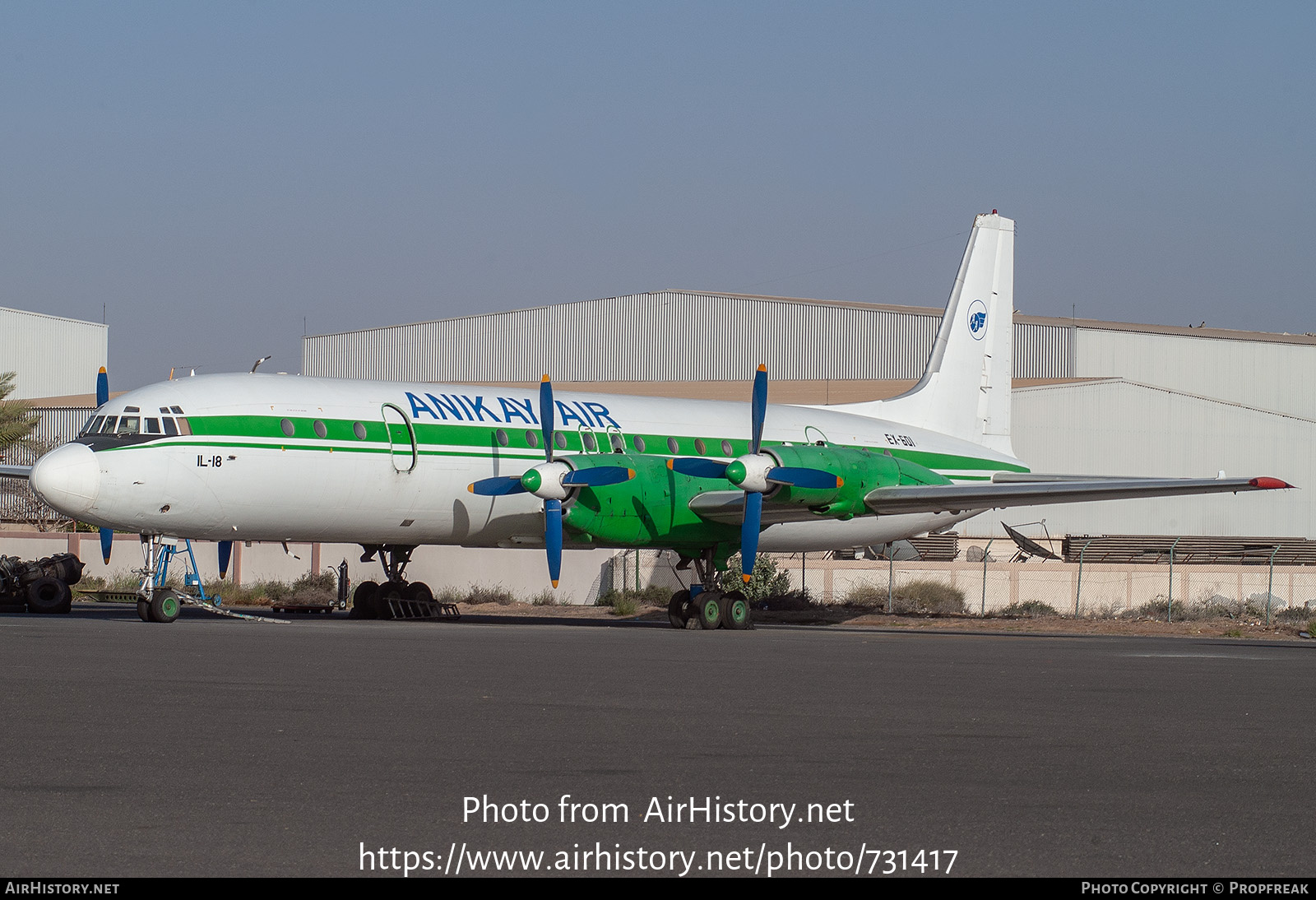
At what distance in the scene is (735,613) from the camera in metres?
26.3

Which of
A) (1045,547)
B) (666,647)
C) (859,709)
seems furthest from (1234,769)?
(1045,547)

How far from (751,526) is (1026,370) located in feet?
129

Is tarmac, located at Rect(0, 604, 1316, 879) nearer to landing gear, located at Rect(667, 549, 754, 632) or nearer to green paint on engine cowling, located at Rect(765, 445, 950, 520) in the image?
green paint on engine cowling, located at Rect(765, 445, 950, 520)

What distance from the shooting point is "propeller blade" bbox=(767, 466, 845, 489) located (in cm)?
2533

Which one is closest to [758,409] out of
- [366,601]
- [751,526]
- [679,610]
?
[751,526]

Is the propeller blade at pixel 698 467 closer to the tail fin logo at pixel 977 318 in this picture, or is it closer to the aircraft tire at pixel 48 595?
the tail fin logo at pixel 977 318

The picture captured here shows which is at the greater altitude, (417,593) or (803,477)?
(803,477)

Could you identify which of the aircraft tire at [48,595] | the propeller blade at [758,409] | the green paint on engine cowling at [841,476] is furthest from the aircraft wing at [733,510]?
the aircraft tire at [48,595]

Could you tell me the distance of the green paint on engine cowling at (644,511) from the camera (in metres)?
25.1

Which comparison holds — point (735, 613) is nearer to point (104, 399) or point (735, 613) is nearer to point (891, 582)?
point (891, 582)

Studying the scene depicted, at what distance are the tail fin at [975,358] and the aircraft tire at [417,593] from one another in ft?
37.2

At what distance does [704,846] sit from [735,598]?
66.8ft

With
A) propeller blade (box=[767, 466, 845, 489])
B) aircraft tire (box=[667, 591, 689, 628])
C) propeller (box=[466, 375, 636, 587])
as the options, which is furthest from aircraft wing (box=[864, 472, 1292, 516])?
propeller (box=[466, 375, 636, 587])

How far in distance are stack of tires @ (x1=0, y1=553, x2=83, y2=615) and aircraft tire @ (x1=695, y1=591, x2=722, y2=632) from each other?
1355cm
